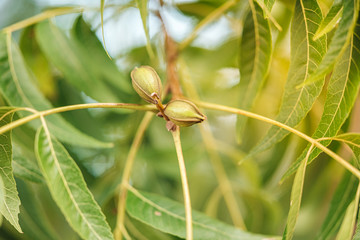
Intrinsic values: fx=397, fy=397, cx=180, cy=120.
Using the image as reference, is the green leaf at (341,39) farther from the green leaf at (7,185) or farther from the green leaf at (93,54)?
the green leaf at (93,54)

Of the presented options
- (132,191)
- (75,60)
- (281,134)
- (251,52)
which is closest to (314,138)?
(281,134)

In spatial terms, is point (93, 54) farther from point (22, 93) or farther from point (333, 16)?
point (333, 16)

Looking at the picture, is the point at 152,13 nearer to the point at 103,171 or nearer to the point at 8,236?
the point at 103,171

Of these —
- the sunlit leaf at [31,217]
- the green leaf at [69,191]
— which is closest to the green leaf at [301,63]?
the green leaf at [69,191]

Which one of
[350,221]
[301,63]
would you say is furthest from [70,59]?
[350,221]

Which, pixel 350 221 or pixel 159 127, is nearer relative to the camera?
pixel 350 221

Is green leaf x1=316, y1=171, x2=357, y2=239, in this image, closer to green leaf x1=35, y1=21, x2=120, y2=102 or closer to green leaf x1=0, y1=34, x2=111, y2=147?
green leaf x1=0, y1=34, x2=111, y2=147

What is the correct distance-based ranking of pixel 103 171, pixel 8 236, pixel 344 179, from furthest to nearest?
1. pixel 103 171
2. pixel 8 236
3. pixel 344 179
